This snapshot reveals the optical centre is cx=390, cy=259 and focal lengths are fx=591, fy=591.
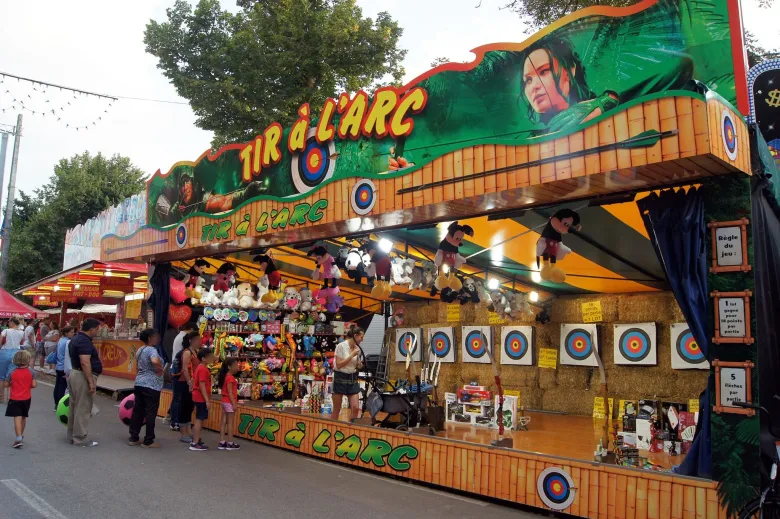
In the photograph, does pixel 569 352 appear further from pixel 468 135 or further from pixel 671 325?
pixel 468 135

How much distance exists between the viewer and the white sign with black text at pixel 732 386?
4.59 meters

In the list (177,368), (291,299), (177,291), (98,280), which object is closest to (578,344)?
(291,299)

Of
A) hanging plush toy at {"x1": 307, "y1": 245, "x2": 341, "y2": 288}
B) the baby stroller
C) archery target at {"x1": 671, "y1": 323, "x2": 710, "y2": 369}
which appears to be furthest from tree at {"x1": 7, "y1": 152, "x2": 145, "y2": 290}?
archery target at {"x1": 671, "y1": 323, "x2": 710, "y2": 369}

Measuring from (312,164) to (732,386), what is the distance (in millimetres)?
5277

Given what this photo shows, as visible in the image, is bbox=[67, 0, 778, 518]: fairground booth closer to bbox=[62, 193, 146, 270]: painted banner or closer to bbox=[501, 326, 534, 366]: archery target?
bbox=[501, 326, 534, 366]: archery target

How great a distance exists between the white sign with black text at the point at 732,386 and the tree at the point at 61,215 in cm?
Answer: 2946

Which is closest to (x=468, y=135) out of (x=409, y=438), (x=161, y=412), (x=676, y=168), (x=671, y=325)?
(x=676, y=168)

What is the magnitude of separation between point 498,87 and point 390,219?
1.86 meters

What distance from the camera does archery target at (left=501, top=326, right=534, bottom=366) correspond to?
11906 mm

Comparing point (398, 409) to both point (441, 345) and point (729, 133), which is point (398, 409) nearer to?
point (729, 133)

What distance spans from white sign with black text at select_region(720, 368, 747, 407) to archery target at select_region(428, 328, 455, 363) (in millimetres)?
8574

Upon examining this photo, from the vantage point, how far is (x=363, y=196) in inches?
262

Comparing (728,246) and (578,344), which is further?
(578,344)

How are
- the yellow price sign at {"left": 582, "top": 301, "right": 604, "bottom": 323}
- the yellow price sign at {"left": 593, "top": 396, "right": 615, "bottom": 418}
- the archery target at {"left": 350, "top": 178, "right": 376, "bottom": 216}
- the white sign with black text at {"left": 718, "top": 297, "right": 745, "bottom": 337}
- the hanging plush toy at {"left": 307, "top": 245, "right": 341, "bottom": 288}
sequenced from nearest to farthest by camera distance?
the white sign with black text at {"left": 718, "top": 297, "right": 745, "bottom": 337}
the archery target at {"left": 350, "top": 178, "right": 376, "bottom": 216}
the hanging plush toy at {"left": 307, "top": 245, "right": 341, "bottom": 288}
the yellow price sign at {"left": 593, "top": 396, "right": 615, "bottom": 418}
the yellow price sign at {"left": 582, "top": 301, "right": 604, "bottom": 323}
